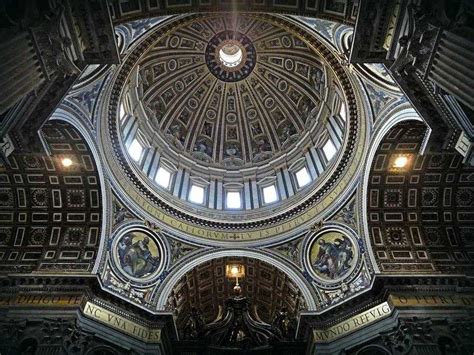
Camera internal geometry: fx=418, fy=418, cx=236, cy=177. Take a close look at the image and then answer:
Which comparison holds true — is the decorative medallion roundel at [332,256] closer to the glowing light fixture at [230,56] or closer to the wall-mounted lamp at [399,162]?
the wall-mounted lamp at [399,162]

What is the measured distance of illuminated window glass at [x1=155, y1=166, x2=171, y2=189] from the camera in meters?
21.6

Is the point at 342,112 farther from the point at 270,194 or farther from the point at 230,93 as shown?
the point at 230,93

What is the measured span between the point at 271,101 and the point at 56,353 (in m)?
18.8

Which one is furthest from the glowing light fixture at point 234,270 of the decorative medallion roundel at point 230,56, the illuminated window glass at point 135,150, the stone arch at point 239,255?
the decorative medallion roundel at point 230,56

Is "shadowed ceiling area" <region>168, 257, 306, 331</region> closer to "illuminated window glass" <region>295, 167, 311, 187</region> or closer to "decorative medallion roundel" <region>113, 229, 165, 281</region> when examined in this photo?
"decorative medallion roundel" <region>113, 229, 165, 281</region>

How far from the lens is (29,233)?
1720 centimetres

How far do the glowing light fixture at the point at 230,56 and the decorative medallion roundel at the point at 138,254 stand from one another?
1307 cm

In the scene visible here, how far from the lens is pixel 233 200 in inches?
906

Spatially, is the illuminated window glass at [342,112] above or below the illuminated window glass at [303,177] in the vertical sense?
above

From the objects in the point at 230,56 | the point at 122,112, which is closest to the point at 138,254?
the point at 122,112

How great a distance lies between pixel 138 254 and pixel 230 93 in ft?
43.6

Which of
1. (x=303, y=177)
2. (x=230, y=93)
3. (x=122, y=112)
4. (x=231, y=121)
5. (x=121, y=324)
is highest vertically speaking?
(x=230, y=93)

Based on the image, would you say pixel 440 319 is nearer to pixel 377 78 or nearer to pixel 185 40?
pixel 377 78

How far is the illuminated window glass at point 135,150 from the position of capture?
20370 mm
